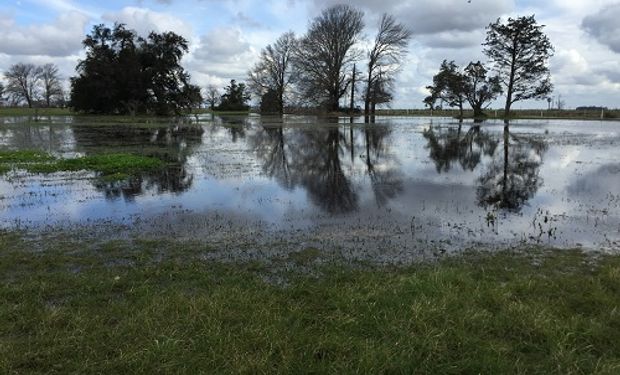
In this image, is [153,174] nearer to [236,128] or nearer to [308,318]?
[308,318]

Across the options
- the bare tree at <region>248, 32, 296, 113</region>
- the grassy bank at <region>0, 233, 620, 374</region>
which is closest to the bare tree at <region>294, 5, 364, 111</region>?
the bare tree at <region>248, 32, 296, 113</region>

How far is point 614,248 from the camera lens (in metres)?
7.43

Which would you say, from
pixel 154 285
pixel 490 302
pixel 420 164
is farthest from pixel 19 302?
pixel 420 164

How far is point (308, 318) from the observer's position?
473 centimetres

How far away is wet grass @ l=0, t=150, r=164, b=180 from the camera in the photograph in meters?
15.4

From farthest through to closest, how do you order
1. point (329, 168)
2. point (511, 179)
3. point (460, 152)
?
point (460, 152) → point (329, 168) → point (511, 179)

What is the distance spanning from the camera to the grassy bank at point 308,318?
3949 millimetres

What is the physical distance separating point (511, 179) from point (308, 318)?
11.5 metres

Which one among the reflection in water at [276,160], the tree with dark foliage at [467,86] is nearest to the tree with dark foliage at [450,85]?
the tree with dark foliage at [467,86]

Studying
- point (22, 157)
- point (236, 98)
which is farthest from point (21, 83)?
point (22, 157)

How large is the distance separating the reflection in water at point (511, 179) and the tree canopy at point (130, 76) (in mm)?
52808

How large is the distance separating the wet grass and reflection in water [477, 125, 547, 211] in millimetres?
10403

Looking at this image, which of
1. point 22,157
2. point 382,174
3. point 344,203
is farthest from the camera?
point 22,157

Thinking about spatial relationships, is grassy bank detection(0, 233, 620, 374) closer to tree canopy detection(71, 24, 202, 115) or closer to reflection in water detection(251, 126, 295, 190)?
reflection in water detection(251, 126, 295, 190)
